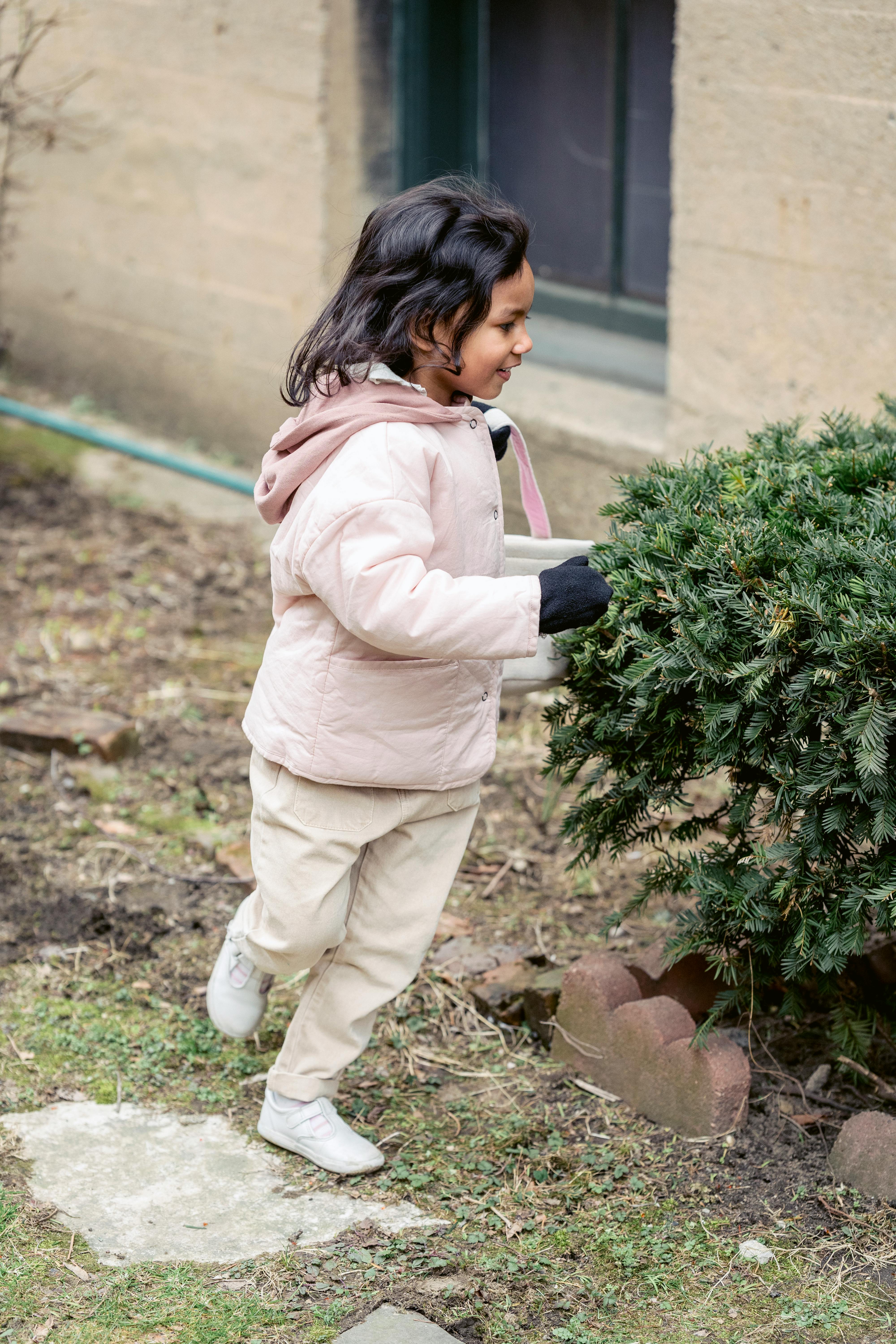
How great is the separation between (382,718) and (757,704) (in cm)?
58

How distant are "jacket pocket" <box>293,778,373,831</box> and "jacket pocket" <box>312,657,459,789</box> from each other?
52mm

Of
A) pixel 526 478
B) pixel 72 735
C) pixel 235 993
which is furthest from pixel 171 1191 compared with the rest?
pixel 72 735

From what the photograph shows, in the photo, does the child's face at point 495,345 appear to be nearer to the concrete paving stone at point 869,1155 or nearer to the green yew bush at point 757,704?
the green yew bush at point 757,704

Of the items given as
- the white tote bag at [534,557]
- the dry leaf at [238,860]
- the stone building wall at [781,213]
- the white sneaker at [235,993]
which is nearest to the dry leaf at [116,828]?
the dry leaf at [238,860]

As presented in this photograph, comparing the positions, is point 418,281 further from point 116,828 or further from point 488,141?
point 488,141

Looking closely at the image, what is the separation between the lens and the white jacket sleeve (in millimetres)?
2104

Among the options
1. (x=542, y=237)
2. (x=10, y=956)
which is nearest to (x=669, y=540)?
(x=10, y=956)

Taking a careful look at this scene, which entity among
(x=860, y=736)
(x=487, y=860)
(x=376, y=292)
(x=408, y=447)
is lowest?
(x=487, y=860)

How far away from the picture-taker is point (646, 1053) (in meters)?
2.67

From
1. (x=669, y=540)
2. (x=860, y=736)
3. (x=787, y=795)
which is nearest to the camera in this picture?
(x=860, y=736)

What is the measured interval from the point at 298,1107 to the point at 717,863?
2.77ft

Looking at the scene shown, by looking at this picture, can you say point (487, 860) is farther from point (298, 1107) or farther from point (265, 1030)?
point (298, 1107)

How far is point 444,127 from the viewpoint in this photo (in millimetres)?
5922

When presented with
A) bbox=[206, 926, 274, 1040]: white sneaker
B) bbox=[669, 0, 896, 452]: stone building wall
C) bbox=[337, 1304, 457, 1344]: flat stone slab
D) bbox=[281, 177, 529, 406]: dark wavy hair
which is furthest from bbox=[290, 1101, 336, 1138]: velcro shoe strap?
bbox=[669, 0, 896, 452]: stone building wall
